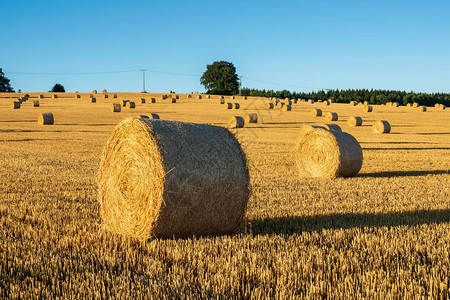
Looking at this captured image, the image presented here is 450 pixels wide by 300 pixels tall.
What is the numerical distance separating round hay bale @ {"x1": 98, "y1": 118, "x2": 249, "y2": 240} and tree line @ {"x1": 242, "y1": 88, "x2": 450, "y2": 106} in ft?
299

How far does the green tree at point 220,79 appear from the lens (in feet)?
345

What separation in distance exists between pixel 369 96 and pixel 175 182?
4007 inches

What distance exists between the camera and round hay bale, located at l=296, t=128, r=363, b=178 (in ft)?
42.5

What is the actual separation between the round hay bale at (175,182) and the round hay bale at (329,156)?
6783 millimetres

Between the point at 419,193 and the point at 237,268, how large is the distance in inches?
248

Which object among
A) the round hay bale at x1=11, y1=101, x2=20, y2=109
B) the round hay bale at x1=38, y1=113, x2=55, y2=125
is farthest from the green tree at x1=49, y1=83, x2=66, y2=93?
the round hay bale at x1=38, y1=113, x2=55, y2=125

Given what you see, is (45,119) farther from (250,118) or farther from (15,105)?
(15,105)

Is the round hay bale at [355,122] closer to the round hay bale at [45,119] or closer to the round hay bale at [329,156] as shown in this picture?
the round hay bale at [45,119]

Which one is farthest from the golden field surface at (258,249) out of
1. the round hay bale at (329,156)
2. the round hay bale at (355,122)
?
the round hay bale at (355,122)

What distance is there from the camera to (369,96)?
102 metres

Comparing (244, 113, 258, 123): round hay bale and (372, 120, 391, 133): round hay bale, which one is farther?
(244, 113, 258, 123): round hay bale

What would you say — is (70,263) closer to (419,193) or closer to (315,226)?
(315,226)

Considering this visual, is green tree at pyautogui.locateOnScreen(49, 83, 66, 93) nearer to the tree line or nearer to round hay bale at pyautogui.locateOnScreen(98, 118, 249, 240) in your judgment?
the tree line

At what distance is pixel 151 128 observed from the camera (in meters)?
6.43
